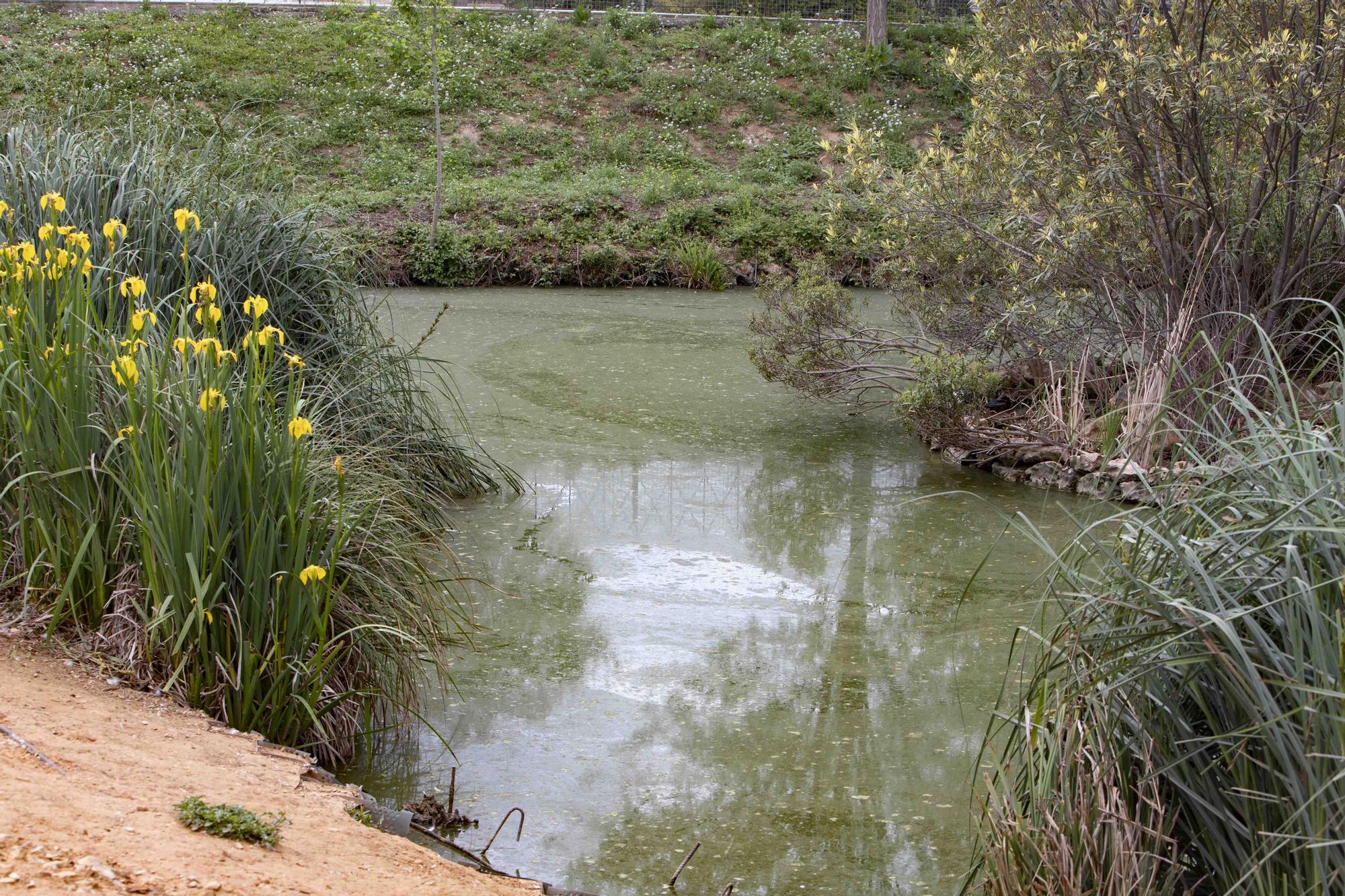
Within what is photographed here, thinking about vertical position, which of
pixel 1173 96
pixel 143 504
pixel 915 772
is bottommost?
pixel 915 772

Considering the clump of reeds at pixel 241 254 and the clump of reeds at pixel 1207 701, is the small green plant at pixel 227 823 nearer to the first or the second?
the clump of reeds at pixel 1207 701

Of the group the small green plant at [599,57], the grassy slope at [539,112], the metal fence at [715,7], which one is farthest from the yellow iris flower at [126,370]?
the metal fence at [715,7]

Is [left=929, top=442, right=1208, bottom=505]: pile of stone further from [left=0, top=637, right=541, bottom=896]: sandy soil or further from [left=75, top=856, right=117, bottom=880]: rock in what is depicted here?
[left=75, top=856, right=117, bottom=880]: rock

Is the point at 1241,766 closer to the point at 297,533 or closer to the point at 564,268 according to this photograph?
the point at 297,533

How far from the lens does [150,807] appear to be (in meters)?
2.66

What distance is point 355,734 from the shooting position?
3.83 m

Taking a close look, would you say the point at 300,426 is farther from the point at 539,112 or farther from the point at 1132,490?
the point at 539,112

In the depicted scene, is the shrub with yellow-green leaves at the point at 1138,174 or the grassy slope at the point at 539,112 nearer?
the shrub with yellow-green leaves at the point at 1138,174

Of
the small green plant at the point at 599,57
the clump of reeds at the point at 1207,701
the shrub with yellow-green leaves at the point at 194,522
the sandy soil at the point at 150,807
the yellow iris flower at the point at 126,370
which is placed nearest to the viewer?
the clump of reeds at the point at 1207,701

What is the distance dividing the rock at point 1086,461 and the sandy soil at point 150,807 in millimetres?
5121

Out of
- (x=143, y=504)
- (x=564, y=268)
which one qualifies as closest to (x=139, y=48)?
(x=564, y=268)

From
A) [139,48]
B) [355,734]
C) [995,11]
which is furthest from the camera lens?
[139,48]

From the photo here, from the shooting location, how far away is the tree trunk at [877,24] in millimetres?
25078

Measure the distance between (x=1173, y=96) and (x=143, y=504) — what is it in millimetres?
5586
